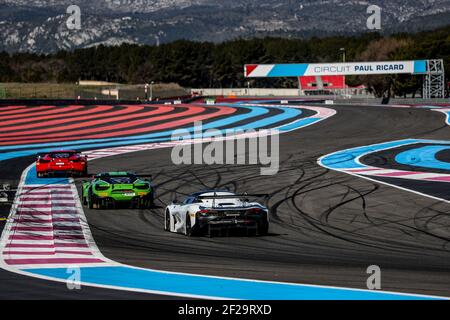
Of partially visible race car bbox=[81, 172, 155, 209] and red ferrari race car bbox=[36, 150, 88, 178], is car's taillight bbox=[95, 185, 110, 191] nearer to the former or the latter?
partially visible race car bbox=[81, 172, 155, 209]

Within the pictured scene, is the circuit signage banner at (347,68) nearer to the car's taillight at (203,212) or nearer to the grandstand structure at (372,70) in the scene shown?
the grandstand structure at (372,70)

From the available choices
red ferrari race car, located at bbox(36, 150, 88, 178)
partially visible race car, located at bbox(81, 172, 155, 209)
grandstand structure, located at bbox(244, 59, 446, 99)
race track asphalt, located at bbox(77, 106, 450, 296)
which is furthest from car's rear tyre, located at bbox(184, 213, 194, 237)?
grandstand structure, located at bbox(244, 59, 446, 99)

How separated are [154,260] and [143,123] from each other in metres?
47.5

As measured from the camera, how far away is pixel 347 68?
92688mm

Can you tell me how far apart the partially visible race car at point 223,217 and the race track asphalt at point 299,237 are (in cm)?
24

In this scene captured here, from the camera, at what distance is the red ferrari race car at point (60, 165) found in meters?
34.5

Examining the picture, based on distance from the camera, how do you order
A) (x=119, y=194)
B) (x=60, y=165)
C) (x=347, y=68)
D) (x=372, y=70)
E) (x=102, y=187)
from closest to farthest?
1. (x=119, y=194)
2. (x=102, y=187)
3. (x=60, y=165)
4. (x=372, y=70)
5. (x=347, y=68)

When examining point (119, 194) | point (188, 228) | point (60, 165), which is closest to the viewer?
point (188, 228)

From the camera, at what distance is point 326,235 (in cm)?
1944

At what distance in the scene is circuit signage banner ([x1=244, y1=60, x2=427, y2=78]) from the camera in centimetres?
8894

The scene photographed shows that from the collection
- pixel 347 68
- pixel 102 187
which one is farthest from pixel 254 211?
pixel 347 68

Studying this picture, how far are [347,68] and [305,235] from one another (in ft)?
245

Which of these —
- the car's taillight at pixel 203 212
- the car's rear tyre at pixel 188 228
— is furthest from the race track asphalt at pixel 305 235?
the car's taillight at pixel 203 212

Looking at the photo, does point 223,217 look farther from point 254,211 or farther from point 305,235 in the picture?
point 305,235
